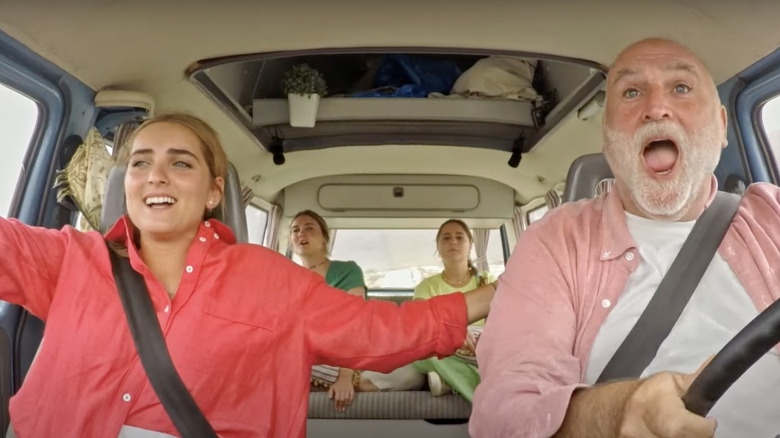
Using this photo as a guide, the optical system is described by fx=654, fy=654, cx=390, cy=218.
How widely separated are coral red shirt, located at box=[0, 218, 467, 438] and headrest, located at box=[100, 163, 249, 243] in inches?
15.6

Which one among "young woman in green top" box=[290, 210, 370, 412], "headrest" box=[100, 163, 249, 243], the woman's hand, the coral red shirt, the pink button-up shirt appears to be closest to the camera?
the pink button-up shirt

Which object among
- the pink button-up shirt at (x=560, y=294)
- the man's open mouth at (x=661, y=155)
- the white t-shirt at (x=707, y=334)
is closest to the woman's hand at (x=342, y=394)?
the pink button-up shirt at (x=560, y=294)

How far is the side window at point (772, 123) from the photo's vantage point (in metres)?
2.36

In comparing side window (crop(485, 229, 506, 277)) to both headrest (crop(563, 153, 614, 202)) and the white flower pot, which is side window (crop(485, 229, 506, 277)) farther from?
headrest (crop(563, 153, 614, 202))

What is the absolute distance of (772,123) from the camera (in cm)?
237

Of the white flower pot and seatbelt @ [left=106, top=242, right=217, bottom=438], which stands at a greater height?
the white flower pot

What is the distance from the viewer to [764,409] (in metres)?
1.33

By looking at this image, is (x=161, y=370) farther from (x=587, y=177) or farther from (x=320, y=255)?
(x=320, y=255)

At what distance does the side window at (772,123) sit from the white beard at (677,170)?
3.10ft

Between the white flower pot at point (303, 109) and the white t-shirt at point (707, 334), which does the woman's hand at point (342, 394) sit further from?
the white t-shirt at point (707, 334)

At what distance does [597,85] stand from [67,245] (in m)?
2.26

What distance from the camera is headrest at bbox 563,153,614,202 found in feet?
7.54

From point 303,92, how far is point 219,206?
1.42m

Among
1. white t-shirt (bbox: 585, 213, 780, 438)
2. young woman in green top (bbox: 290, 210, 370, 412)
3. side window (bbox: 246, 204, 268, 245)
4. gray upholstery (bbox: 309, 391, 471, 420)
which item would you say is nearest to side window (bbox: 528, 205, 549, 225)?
young woman in green top (bbox: 290, 210, 370, 412)
